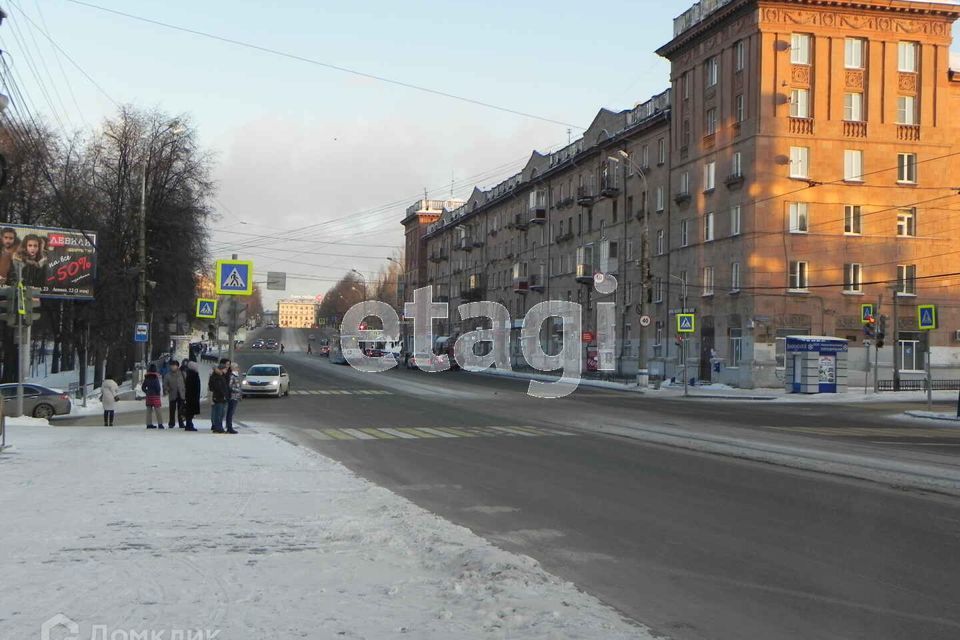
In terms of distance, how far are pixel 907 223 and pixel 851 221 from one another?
3.35 metres

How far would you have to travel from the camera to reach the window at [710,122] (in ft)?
168

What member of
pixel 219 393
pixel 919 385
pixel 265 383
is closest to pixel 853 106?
pixel 919 385

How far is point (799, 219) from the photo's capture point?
4803 cm

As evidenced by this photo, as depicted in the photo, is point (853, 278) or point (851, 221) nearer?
point (853, 278)

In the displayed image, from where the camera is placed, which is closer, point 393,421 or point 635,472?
point 635,472

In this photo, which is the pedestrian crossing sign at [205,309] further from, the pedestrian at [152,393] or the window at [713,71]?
the window at [713,71]

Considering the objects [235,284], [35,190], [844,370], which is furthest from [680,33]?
[235,284]

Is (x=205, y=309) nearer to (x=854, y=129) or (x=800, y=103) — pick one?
(x=800, y=103)

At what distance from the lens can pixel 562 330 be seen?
241 ft

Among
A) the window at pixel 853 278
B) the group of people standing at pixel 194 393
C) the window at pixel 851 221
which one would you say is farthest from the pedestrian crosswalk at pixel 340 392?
the window at pixel 851 221

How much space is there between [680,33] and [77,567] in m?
53.6

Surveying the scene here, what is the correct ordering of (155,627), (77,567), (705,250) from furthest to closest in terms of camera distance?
(705,250) < (77,567) < (155,627)

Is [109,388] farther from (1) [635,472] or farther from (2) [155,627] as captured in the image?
(2) [155,627]

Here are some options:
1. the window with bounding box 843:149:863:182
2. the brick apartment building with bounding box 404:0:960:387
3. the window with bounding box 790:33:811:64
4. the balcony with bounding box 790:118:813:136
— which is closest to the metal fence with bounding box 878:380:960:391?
the brick apartment building with bounding box 404:0:960:387
